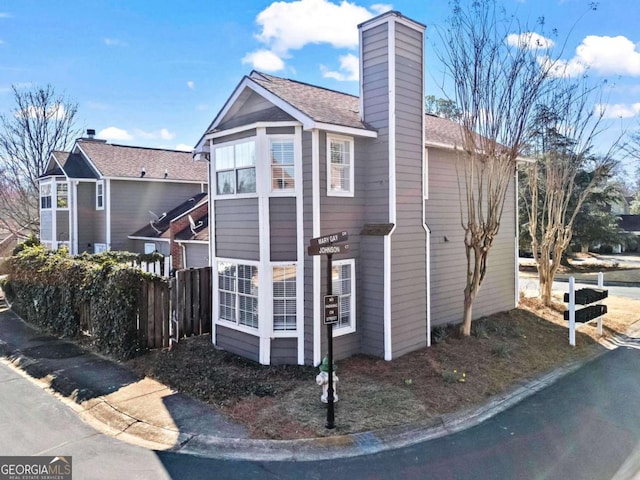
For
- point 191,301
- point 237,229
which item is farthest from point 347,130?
point 191,301

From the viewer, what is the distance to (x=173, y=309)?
37.1 ft

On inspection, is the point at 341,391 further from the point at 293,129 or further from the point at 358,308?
the point at 293,129

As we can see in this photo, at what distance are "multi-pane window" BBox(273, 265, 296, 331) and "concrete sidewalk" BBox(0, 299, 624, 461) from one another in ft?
8.56

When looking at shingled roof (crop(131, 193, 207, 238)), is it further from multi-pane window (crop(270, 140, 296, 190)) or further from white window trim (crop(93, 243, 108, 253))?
multi-pane window (crop(270, 140, 296, 190))

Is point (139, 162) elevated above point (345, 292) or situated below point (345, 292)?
above

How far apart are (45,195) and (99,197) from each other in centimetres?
386

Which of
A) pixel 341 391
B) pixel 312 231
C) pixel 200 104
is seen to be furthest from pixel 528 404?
pixel 200 104

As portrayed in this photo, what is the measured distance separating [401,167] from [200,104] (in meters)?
11.9

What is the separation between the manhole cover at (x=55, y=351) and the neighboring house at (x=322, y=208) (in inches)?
144

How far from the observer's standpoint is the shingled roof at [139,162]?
918 inches

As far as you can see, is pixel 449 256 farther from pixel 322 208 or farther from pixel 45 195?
pixel 45 195

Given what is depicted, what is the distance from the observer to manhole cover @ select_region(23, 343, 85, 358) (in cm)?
1105

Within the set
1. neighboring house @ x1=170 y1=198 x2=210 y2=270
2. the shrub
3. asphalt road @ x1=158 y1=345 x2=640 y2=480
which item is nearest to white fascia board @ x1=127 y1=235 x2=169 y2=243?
neighboring house @ x1=170 y1=198 x2=210 y2=270

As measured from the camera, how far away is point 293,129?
9734 mm
